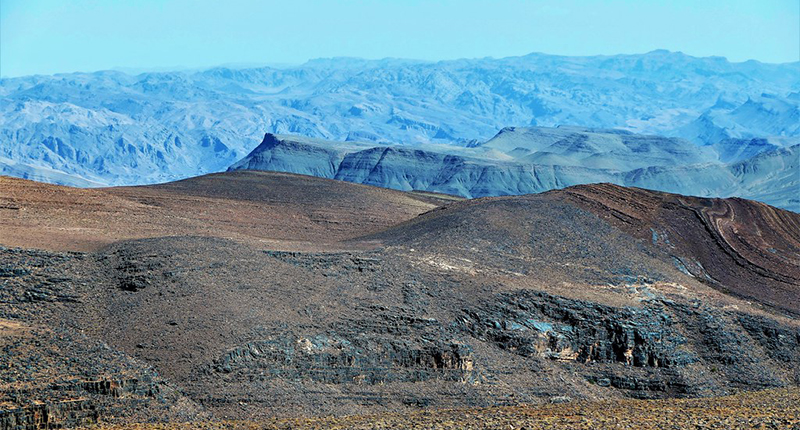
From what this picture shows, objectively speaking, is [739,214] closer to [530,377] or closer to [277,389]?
[530,377]

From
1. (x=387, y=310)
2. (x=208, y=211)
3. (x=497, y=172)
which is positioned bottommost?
(x=387, y=310)

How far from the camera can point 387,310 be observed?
95.7 ft

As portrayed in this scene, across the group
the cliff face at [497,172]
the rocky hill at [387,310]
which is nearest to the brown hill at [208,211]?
the rocky hill at [387,310]

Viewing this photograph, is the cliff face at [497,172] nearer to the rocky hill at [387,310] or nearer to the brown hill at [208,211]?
the brown hill at [208,211]

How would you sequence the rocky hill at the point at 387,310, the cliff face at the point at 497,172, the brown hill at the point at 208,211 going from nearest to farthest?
the rocky hill at the point at 387,310, the brown hill at the point at 208,211, the cliff face at the point at 497,172

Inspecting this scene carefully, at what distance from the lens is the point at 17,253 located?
28828 millimetres

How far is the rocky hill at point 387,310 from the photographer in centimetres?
2412

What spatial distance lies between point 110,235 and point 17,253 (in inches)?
240

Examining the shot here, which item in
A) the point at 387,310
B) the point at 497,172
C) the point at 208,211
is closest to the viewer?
the point at 387,310

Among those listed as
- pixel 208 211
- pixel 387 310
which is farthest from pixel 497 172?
pixel 387 310

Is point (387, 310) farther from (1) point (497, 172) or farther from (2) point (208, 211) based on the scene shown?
(1) point (497, 172)

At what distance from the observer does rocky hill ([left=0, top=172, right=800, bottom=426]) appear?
950 inches

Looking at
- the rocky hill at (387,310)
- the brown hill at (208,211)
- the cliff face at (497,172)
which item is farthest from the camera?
the cliff face at (497,172)

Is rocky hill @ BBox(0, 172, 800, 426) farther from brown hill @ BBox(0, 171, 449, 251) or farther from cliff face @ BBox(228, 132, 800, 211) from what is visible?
cliff face @ BBox(228, 132, 800, 211)
